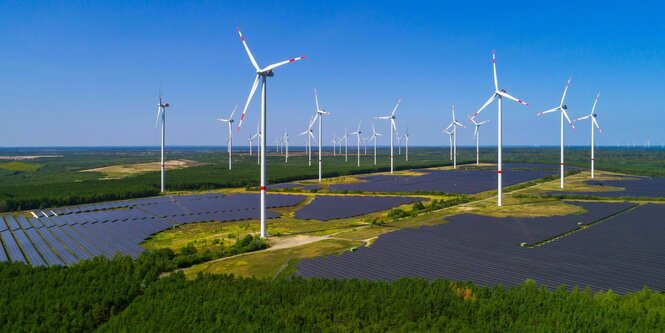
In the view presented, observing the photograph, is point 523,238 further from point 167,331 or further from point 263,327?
point 167,331

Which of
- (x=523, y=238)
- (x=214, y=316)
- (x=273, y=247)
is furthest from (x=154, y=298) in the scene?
(x=523, y=238)

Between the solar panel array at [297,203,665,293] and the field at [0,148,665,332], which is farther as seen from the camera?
the solar panel array at [297,203,665,293]

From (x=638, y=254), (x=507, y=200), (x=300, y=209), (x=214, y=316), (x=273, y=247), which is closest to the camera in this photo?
(x=214, y=316)

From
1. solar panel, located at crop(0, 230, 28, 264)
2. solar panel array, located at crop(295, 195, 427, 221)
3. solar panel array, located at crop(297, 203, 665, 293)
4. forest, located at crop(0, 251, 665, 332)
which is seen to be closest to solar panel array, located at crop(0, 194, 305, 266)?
solar panel, located at crop(0, 230, 28, 264)

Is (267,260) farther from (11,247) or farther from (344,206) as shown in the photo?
(344,206)

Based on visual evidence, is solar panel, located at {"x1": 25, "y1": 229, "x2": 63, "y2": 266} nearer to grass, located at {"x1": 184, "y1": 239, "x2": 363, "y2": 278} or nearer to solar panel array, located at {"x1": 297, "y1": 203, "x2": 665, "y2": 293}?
grass, located at {"x1": 184, "y1": 239, "x2": 363, "y2": 278}
